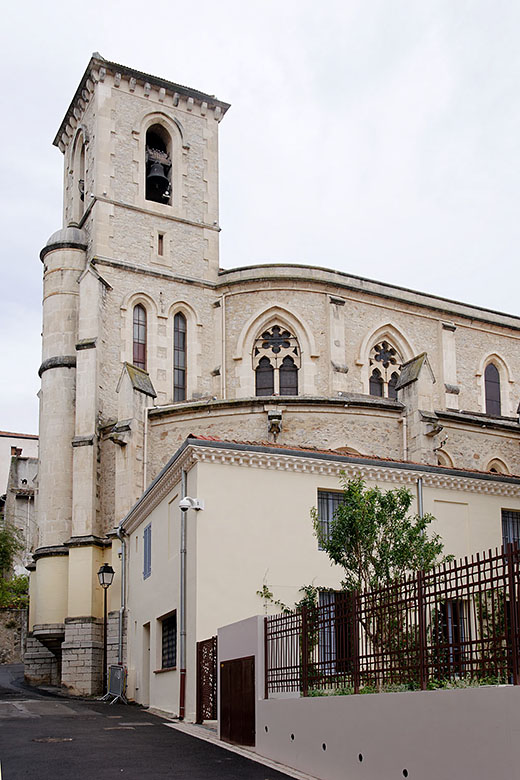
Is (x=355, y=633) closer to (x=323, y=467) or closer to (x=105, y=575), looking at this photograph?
(x=323, y=467)

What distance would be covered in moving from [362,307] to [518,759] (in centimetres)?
3057

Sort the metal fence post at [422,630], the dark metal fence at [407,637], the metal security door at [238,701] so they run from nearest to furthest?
the dark metal fence at [407,637] < the metal fence post at [422,630] < the metal security door at [238,701]

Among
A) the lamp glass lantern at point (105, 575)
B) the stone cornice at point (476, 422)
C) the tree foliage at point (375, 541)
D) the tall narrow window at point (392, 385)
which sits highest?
the tall narrow window at point (392, 385)

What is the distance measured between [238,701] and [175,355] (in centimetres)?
2245

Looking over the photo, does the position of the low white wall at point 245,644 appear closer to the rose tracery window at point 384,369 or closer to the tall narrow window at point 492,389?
the rose tracery window at point 384,369

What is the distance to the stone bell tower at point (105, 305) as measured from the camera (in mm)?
30531

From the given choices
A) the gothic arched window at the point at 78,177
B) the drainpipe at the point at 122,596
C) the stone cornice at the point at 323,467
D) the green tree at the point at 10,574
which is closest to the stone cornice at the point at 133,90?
the gothic arched window at the point at 78,177

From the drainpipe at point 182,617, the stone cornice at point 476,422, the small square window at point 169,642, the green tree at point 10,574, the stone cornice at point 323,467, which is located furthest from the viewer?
the green tree at point 10,574

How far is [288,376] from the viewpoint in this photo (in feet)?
117

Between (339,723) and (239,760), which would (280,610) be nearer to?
(239,760)

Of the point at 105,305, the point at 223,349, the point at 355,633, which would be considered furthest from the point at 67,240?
the point at 355,633

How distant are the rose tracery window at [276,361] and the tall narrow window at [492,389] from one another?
9.62 metres

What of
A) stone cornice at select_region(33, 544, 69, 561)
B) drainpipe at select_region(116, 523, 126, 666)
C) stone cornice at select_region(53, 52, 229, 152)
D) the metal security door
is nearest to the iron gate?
the metal security door

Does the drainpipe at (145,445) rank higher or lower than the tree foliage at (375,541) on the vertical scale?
higher
